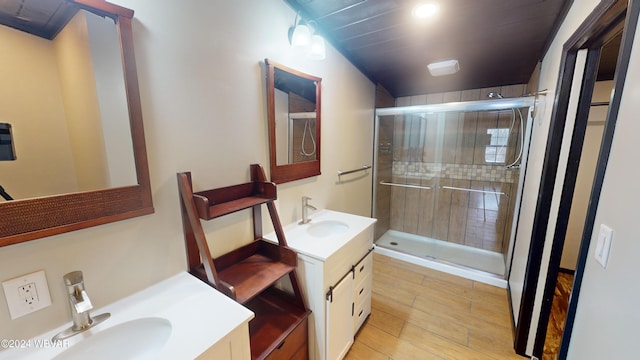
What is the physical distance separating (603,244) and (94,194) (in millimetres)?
1728

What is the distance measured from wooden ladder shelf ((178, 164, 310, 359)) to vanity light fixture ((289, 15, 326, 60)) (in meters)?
0.88

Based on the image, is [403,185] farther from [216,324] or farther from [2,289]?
[2,289]

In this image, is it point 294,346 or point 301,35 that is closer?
point 294,346

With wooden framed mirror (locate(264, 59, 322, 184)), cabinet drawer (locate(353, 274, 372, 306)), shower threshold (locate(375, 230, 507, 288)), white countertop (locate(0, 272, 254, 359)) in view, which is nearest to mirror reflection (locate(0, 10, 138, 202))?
white countertop (locate(0, 272, 254, 359))

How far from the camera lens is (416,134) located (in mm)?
3316

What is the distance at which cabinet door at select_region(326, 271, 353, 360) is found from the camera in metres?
1.43

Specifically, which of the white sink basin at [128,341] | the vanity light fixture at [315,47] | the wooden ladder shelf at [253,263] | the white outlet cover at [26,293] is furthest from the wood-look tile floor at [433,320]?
the vanity light fixture at [315,47]

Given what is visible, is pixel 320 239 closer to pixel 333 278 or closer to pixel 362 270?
pixel 333 278

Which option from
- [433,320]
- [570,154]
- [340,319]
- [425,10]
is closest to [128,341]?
[340,319]

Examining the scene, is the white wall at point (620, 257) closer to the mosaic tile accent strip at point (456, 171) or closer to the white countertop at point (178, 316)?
the white countertop at point (178, 316)

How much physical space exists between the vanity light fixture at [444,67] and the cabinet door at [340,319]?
6.77ft

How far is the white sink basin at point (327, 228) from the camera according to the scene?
1845 mm

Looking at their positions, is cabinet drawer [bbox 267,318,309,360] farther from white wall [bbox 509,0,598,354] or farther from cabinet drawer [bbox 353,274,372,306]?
white wall [bbox 509,0,598,354]

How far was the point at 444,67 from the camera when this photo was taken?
2281mm
